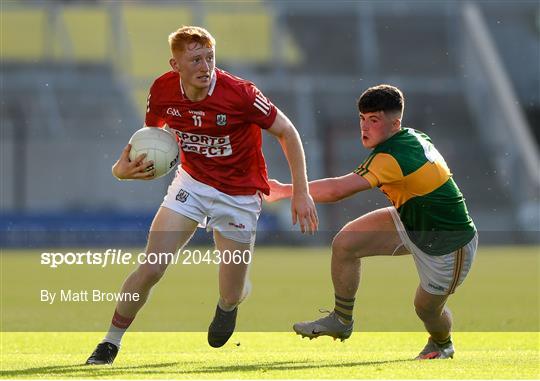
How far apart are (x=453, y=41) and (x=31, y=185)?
38.8 feet

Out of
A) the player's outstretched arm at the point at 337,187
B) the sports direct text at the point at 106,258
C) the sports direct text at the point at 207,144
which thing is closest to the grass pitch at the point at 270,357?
the player's outstretched arm at the point at 337,187

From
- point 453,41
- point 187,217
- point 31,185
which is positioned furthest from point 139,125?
point 187,217

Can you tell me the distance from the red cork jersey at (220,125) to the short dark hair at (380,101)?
503mm

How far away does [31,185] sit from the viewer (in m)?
29.5

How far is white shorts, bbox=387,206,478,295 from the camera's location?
7.21 m

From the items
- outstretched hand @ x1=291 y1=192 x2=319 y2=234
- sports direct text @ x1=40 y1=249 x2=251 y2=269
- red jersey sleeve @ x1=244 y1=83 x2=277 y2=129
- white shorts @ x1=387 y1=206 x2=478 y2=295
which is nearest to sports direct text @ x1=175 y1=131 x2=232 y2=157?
red jersey sleeve @ x1=244 y1=83 x2=277 y2=129

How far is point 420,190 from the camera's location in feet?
23.4

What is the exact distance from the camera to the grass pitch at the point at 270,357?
249 inches

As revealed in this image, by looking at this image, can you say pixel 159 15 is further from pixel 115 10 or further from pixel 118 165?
pixel 118 165

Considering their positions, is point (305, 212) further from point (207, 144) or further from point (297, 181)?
point (207, 144)

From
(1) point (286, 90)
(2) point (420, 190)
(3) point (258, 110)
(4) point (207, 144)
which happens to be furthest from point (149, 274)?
(1) point (286, 90)

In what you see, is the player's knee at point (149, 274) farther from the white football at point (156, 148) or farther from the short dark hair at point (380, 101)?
the short dark hair at point (380, 101)

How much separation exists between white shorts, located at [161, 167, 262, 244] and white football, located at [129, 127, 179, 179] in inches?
6.0

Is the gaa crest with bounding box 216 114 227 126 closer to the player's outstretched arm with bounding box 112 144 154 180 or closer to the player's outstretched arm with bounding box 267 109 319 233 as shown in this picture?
the player's outstretched arm with bounding box 267 109 319 233
